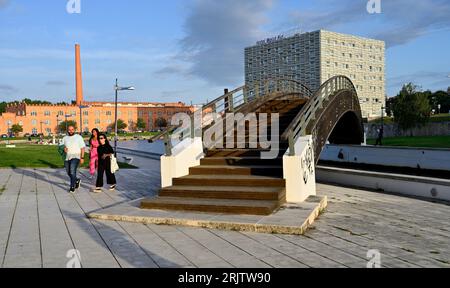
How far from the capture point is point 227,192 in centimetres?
823

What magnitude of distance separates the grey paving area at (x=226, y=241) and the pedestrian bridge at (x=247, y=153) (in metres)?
0.97

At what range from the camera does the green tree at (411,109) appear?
53406mm

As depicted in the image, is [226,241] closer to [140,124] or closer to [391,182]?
[391,182]

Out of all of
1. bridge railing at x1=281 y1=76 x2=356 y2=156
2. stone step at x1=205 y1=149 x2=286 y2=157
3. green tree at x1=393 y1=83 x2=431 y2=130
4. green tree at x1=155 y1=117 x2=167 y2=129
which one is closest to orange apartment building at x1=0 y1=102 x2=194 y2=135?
green tree at x1=155 y1=117 x2=167 y2=129

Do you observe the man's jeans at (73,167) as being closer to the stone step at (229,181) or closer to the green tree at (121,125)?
the stone step at (229,181)

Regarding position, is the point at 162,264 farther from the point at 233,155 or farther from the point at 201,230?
the point at 233,155

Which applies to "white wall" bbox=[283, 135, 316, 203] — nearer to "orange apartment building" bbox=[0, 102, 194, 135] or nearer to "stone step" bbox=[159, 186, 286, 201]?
"stone step" bbox=[159, 186, 286, 201]

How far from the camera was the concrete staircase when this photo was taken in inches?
303

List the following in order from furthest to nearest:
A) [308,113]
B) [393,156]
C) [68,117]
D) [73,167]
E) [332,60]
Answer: [68,117]
[332,60]
[393,156]
[73,167]
[308,113]

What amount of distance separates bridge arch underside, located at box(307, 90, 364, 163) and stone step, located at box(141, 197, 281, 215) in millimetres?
3391

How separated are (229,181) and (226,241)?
2.99 m

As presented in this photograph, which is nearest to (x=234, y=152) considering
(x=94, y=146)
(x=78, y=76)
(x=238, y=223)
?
(x=94, y=146)

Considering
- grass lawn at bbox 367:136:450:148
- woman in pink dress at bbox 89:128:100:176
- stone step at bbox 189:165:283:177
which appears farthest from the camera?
grass lawn at bbox 367:136:450:148

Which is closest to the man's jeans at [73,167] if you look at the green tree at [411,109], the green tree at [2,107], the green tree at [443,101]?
the green tree at [411,109]
